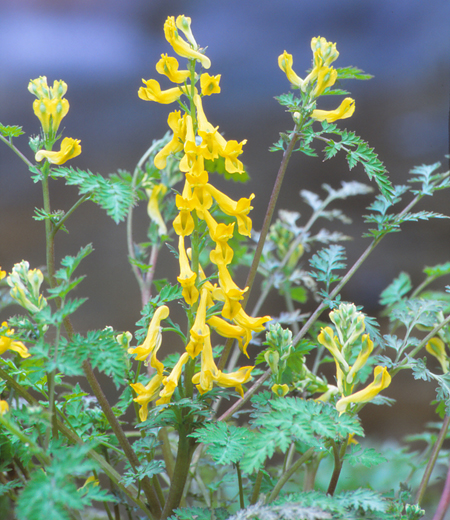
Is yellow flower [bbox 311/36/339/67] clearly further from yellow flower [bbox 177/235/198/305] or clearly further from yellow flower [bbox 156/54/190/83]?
yellow flower [bbox 177/235/198/305]

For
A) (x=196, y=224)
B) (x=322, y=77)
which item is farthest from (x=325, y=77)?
(x=196, y=224)

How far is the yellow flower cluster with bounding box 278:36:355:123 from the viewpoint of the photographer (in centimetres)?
59

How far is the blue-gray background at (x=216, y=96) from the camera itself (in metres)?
1.46

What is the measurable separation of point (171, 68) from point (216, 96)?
116 cm

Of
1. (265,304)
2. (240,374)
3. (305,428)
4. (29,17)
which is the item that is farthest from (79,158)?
(305,428)

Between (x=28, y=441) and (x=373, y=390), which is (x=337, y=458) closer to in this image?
(x=373, y=390)

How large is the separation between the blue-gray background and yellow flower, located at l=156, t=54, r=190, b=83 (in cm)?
100

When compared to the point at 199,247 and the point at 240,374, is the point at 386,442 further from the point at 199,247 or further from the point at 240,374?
the point at 199,247

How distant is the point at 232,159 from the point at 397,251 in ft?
4.45

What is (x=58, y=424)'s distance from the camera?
516 mm

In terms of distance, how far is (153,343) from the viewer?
52 cm

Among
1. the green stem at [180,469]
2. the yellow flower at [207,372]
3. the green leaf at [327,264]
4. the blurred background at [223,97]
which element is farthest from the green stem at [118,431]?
the blurred background at [223,97]

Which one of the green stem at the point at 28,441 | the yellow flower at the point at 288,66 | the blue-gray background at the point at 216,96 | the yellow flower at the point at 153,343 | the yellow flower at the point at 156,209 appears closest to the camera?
the green stem at the point at 28,441

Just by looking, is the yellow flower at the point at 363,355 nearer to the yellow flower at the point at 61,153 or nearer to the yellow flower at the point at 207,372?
the yellow flower at the point at 207,372
